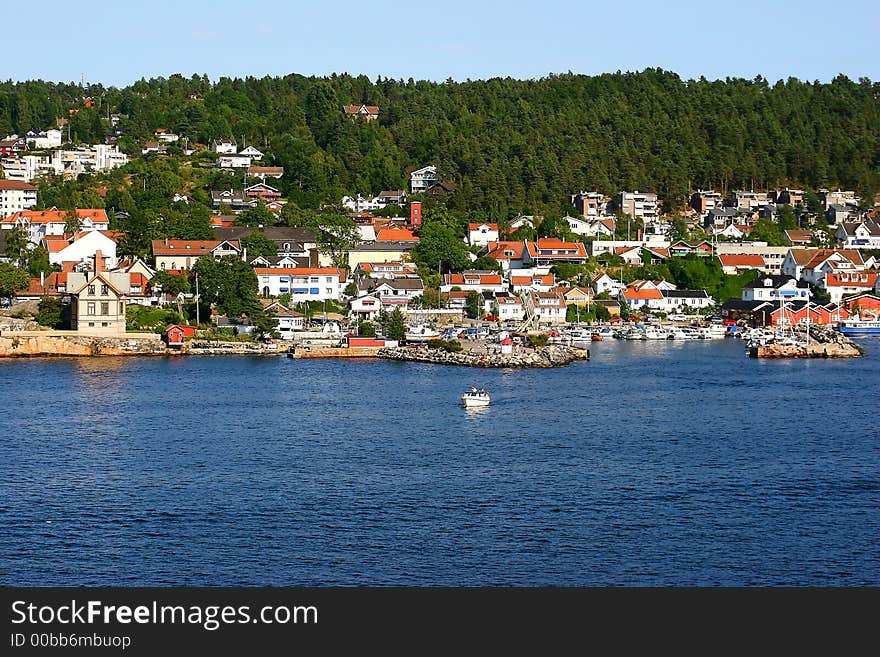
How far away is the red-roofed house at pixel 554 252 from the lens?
2947cm

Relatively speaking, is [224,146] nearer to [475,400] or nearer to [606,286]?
[606,286]

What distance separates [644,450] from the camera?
13422 millimetres

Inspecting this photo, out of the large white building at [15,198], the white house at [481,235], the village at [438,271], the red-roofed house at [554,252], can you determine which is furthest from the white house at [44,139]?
the red-roofed house at [554,252]

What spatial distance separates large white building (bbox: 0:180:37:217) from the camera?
3397 centimetres

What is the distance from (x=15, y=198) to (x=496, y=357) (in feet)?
58.1

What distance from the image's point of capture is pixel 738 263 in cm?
3062

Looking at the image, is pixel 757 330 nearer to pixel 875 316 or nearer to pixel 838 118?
pixel 875 316

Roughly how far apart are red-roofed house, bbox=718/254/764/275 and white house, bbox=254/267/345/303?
30.6 ft

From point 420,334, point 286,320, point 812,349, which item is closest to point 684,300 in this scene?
point 812,349

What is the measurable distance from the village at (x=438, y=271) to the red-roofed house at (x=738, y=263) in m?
0.04

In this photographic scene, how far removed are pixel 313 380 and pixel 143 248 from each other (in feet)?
32.5

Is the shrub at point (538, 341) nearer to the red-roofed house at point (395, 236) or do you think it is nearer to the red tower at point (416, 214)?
the red-roofed house at point (395, 236)

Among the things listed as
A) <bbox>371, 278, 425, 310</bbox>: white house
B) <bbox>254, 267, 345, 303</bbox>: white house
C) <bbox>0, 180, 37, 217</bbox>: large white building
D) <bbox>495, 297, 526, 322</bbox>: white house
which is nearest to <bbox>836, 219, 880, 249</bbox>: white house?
<bbox>495, 297, 526, 322</bbox>: white house

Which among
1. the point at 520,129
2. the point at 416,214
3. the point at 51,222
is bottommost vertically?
the point at 51,222
